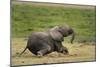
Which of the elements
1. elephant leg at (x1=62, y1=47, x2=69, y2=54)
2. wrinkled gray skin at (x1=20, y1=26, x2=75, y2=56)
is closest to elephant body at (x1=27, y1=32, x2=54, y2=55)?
wrinkled gray skin at (x1=20, y1=26, x2=75, y2=56)

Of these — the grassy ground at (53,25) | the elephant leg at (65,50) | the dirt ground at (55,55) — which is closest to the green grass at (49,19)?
the grassy ground at (53,25)

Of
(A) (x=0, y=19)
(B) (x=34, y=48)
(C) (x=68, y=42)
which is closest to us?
(A) (x=0, y=19)

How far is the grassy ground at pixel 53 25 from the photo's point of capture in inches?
101

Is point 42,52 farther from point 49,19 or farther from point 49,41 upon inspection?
point 49,19

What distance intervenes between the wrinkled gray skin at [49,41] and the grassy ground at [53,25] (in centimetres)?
5

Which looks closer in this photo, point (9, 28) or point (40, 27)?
point (9, 28)

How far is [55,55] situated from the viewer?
9.04 feet

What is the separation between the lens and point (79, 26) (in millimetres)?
2914

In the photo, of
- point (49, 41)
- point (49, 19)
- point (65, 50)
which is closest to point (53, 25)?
point (49, 19)

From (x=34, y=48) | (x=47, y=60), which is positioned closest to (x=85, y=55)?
(x=47, y=60)

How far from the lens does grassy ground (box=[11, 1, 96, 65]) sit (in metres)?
2.56

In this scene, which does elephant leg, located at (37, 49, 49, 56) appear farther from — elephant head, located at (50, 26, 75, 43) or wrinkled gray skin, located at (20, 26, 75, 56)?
elephant head, located at (50, 26, 75, 43)

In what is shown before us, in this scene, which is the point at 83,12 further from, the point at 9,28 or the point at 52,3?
the point at 9,28

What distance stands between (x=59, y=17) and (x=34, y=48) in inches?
21.1
